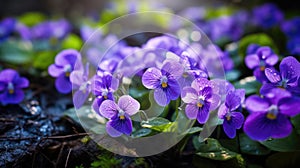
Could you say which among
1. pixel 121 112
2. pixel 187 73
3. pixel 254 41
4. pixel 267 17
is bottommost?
pixel 121 112

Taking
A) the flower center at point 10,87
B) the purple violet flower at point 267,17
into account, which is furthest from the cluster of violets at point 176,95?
the purple violet flower at point 267,17

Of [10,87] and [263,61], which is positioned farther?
[10,87]

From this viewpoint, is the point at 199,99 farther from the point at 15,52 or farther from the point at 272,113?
the point at 15,52

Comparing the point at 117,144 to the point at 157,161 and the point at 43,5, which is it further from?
the point at 43,5

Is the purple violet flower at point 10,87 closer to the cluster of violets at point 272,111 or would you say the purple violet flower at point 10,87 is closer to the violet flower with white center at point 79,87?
the violet flower with white center at point 79,87

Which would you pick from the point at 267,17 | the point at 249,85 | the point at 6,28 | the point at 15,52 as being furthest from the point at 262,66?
the point at 6,28

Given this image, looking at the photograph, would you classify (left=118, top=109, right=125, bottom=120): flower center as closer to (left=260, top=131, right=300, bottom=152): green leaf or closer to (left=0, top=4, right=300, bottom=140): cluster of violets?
(left=0, top=4, right=300, bottom=140): cluster of violets

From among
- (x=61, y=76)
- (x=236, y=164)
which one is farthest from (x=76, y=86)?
(x=236, y=164)
